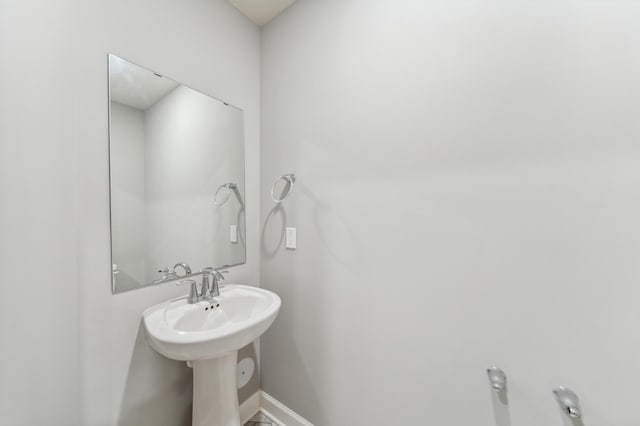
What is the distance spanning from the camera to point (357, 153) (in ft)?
3.78

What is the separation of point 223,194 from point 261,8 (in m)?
1.16

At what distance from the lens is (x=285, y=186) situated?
144cm

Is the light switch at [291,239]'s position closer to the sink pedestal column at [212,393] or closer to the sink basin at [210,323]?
the sink basin at [210,323]

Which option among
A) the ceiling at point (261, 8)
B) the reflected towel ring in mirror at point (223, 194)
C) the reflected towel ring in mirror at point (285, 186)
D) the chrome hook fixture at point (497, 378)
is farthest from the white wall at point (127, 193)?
the chrome hook fixture at point (497, 378)

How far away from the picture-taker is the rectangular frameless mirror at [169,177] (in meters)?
0.99

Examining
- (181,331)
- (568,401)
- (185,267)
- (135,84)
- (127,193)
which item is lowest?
(568,401)

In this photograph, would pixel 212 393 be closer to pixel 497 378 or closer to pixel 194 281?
pixel 194 281

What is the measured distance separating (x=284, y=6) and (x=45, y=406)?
7.03 ft

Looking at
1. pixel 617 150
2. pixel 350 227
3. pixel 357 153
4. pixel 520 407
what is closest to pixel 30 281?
pixel 350 227

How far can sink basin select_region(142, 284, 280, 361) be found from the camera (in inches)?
32.3

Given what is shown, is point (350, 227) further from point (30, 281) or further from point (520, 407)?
point (30, 281)

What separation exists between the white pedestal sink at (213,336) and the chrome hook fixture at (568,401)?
1025 millimetres

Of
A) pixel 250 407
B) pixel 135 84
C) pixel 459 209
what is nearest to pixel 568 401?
pixel 459 209

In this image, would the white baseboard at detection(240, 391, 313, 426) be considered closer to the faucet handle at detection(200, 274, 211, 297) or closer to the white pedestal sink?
the white pedestal sink
